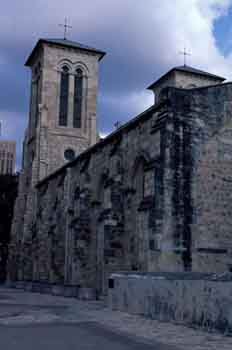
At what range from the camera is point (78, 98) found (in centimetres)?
4356

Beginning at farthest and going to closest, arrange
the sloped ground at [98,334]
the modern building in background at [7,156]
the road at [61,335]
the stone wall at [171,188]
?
1. the modern building in background at [7,156]
2. the stone wall at [171,188]
3. the sloped ground at [98,334]
4. the road at [61,335]

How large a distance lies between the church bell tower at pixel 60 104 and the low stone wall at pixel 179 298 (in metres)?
26.3

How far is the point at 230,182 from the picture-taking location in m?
19.4

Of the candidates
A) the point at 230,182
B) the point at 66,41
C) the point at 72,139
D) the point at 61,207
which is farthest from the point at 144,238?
the point at 66,41

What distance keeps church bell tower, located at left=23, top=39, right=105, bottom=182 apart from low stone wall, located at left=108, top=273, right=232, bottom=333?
26286 millimetres

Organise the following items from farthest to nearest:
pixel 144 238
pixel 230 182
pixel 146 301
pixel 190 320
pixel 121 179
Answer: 1. pixel 121 179
2. pixel 230 182
3. pixel 144 238
4. pixel 146 301
5. pixel 190 320

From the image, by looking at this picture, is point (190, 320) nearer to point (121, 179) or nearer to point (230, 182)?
point (230, 182)

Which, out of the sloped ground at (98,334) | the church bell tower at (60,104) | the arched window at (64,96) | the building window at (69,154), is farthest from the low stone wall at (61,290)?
the arched window at (64,96)

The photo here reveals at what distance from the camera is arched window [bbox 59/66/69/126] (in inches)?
1671

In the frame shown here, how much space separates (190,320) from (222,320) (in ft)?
3.94

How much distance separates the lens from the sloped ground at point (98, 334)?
8633 mm

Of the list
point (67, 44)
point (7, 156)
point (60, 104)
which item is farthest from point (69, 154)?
point (7, 156)

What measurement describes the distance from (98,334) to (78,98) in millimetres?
35153

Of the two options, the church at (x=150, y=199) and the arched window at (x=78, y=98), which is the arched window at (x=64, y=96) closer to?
the arched window at (x=78, y=98)
